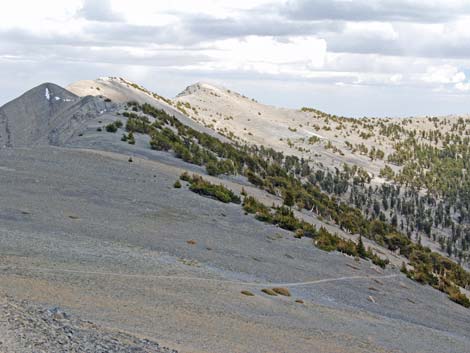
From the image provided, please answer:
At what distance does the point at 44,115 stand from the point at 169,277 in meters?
42.1

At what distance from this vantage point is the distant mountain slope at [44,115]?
5403 centimetres

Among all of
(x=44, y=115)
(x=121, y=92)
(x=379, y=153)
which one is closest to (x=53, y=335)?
(x=44, y=115)

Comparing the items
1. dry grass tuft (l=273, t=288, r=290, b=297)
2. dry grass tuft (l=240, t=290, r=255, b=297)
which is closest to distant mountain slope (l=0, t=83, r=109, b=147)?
dry grass tuft (l=273, t=288, r=290, b=297)

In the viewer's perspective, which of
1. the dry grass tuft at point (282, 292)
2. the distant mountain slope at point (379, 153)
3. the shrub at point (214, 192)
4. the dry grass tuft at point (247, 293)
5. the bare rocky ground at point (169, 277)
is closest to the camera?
the bare rocky ground at point (169, 277)

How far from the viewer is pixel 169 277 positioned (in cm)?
2178

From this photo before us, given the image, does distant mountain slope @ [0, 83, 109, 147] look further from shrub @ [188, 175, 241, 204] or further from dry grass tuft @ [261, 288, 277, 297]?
dry grass tuft @ [261, 288, 277, 297]

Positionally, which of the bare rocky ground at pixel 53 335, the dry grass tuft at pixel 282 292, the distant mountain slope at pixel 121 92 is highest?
the distant mountain slope at pixel 121 92

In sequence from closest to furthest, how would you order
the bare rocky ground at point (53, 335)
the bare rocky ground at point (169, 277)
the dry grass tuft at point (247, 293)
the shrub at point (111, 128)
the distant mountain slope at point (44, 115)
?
the bare rocky ground at point (53, 335) < the bare rocky ground at point (169, 277) < the dry grass tuft at point (247, 293) < the shrub at point (111, 128) < the distant mountain slope at point (44, 115)

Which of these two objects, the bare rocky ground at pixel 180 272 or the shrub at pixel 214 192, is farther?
the shrub at pixel 214 192

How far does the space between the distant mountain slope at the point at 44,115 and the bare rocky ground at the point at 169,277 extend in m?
16.3

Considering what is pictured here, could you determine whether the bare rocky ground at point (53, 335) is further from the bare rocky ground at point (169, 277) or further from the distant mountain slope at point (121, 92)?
the distant mountain slope at point (121, 92)

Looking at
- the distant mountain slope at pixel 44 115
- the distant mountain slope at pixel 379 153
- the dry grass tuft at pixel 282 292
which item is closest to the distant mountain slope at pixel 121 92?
the distant mountain slope at pixel 44 115

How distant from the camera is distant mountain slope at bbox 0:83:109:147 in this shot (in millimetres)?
54031

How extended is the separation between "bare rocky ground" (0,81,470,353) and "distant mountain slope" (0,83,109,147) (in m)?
16.3
